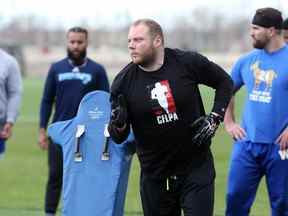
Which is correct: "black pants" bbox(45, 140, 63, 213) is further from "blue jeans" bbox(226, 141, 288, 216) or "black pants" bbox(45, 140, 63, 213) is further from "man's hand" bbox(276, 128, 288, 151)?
"man's hand" bbox(276, 128, 288, 151)

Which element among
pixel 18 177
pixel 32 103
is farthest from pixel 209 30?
pixel 18 177

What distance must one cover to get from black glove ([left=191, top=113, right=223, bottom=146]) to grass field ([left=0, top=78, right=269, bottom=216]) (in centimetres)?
362

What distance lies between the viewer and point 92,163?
776 cm

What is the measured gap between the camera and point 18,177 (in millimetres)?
13297

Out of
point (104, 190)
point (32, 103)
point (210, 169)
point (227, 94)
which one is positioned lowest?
point (32, 103)

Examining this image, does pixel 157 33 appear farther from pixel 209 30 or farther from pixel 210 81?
pixel 209 30

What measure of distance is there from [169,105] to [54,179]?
3.29 meters

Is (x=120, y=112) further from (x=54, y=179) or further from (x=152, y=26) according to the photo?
(x=54, y=179)

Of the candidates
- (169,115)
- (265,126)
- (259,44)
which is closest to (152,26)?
(169,115)

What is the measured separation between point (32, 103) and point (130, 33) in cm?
2872

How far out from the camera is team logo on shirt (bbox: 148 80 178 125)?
634cm

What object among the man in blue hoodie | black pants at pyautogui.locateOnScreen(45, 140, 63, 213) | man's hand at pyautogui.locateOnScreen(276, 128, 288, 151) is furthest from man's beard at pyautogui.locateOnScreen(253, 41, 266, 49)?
black pants at pyautogui.locateOnScreen(45, 140, 63, 213)

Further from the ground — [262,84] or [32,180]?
[262,84]

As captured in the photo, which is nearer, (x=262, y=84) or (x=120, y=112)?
(x=120, y=112)
